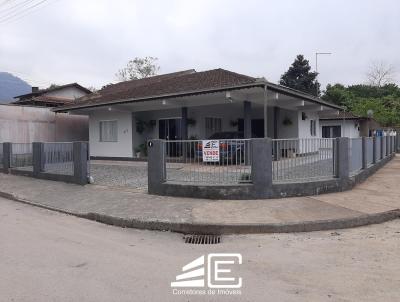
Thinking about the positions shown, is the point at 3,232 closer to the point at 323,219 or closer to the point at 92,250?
the point at 92,250

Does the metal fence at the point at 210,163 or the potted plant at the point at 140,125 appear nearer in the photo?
the metal fence at the point at 210,163

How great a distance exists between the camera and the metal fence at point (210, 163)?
33.4 feet

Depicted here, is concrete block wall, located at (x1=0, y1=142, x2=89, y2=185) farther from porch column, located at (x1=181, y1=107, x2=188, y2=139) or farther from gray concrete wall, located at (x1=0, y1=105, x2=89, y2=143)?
porch column, located at (x1=181, y1=107, x2=188, y2=139)

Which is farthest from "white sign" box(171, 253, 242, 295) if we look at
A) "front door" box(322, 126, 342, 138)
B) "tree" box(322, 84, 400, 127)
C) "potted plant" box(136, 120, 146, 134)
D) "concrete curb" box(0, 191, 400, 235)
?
"tree" box(322, 84, 400, 127)

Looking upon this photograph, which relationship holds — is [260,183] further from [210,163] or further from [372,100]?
[372,100]

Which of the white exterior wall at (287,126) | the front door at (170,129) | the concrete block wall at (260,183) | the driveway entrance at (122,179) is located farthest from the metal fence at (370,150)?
the front door at (170,129)

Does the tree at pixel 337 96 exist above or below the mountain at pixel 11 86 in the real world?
below

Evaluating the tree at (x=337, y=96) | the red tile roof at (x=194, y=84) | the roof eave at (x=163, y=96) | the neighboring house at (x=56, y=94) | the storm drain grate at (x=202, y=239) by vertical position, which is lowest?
the storm drain grate at (x=202, y=239)

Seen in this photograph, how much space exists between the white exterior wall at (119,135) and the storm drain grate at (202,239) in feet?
50.9

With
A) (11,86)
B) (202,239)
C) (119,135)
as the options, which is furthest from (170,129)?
(11,86)

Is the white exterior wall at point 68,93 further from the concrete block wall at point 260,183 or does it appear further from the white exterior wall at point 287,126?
the concrete block wall at point 260,183

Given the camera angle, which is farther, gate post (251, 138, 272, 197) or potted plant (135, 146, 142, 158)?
potted plant (135, 146, 142, 158)

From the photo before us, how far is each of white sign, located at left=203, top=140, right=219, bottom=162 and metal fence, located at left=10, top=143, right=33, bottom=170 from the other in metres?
9.83

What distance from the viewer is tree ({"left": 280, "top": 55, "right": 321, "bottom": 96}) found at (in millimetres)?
58000
